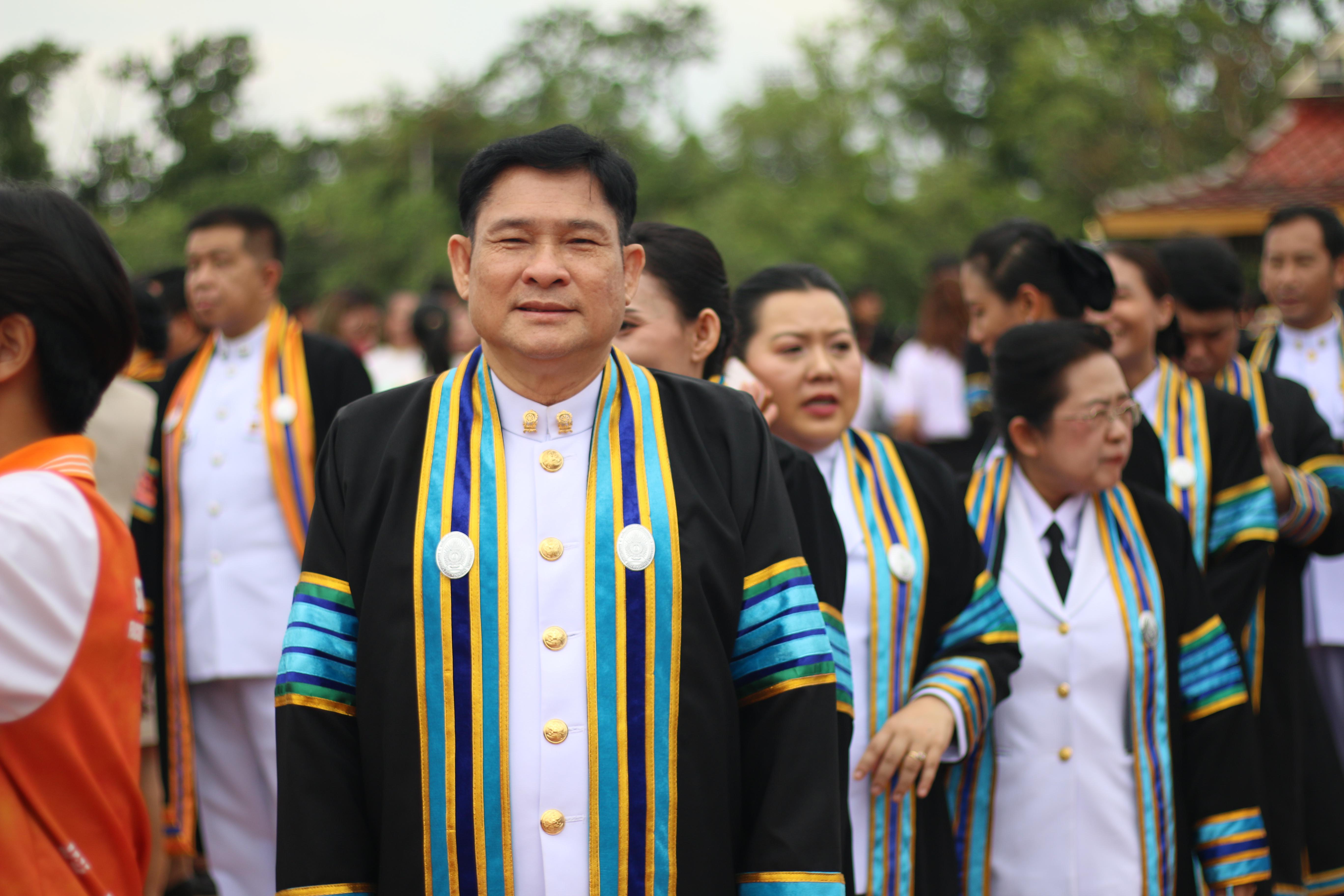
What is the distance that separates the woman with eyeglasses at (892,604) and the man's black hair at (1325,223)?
9.10 ft

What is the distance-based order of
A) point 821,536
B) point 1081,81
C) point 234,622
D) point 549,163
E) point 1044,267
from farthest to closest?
point 1081,81 → point 234,622 → point 1044,267 → point 821,536 → point 549,163

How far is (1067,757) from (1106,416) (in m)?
0.87

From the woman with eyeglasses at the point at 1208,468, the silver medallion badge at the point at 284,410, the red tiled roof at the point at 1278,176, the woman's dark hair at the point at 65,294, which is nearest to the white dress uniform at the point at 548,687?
the woman's dark hair at the point at 65,294

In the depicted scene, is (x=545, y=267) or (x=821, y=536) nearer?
(x=545, y=267)

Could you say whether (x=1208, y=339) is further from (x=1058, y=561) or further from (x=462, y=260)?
(x=462, y=260)

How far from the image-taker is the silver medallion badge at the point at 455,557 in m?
2.04

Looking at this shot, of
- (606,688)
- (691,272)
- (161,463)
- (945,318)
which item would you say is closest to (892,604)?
(691,272)

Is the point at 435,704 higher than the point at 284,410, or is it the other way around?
the point at 284,410

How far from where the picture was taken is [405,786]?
2.03 metres

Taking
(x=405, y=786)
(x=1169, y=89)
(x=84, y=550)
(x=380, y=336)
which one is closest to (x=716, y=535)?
(x=405, y=786)

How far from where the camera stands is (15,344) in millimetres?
2020

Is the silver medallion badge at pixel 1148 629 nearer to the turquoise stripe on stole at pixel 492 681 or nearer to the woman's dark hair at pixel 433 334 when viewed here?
the turquoise stripe on stole at pixel 492 681

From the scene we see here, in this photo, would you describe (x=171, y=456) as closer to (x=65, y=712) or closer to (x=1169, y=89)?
(x=65, y=712)

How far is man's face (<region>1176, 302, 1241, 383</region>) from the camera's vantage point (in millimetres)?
4512
